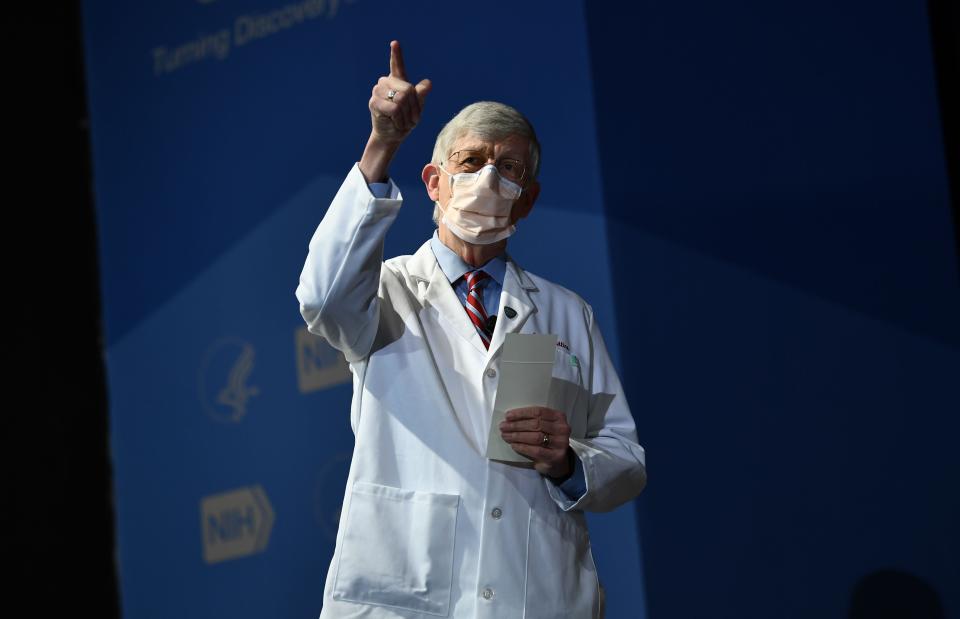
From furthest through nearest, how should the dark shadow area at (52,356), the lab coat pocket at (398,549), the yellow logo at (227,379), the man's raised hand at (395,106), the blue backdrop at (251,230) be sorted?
the dark shadow area at (52,356) < the yellow logo at (227,379) < the blue backdrop at (251,230) < the lab coat pocket at (398,549) < the man's raised hand at (395,106)

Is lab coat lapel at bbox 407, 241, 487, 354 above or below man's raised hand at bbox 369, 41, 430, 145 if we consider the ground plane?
below

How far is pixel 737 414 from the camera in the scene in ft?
11.0

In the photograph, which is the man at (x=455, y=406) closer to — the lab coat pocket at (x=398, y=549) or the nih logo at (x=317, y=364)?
the lab coat pocket at (x=398, y=549)

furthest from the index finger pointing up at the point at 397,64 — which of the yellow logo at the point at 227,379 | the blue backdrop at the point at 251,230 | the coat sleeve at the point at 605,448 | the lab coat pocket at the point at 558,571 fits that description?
the yellow logo at the point at 227,379

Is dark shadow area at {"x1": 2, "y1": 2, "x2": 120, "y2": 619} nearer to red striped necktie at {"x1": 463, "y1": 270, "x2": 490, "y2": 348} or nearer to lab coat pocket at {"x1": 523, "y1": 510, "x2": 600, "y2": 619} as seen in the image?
red striped necktie at {"x1": 463, "y1": 270, "x2": 490, "y2": 348}

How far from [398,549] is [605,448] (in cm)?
47

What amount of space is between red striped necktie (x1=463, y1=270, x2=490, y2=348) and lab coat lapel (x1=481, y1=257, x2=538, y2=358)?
4 cm

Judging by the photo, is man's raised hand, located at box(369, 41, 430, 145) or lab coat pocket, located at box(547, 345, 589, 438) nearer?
man's raised hand, located at box(369, 41, 430, 145)

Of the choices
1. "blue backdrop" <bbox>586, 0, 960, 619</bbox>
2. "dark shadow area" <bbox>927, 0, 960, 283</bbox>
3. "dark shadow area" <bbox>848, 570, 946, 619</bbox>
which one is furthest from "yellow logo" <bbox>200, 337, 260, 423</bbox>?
"dark shadow area" <bbox>927, 0, 960, 283</bbox>

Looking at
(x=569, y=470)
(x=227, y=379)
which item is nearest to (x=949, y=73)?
(x=569, y=470)

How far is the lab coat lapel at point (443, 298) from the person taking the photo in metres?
2.39

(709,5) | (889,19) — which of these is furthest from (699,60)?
(889,19)

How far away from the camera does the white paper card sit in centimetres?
214

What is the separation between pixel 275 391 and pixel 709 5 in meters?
1.82
